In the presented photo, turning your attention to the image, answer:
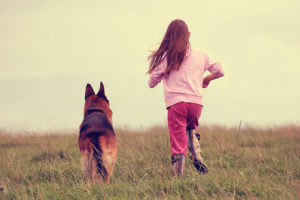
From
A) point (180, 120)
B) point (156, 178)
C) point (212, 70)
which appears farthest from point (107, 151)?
point (212, 70)

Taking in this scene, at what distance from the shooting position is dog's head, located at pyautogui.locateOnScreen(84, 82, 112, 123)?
523 cm

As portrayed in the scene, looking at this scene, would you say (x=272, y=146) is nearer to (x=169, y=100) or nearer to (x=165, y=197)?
(x=169, y=100)

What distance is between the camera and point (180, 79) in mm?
4902

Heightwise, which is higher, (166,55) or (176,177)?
(166,55)

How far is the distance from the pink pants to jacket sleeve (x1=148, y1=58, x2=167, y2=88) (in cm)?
47

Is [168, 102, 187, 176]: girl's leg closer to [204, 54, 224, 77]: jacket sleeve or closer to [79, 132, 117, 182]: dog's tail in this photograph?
[204, 54, 224, 77]: jacket sleeve

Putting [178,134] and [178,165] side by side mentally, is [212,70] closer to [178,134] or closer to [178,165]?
[178,134]

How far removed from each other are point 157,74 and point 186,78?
0.45 metres

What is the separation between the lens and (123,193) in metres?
4.16

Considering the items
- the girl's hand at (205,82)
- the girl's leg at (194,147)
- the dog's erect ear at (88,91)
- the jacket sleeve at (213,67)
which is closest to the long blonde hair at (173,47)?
the jacket sleeve at (213,67)

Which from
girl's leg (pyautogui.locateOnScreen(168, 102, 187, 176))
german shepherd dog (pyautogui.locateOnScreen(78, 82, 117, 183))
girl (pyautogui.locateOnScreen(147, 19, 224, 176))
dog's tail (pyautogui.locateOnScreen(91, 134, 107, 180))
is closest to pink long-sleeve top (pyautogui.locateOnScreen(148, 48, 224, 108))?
girl (pyautogui.locateOnScreen(147, 19, 224, 176))

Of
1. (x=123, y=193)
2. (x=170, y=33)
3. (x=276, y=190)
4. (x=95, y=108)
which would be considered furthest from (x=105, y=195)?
(x=170, y=33)

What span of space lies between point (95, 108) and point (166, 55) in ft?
4.45

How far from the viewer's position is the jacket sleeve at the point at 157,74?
5.02m
